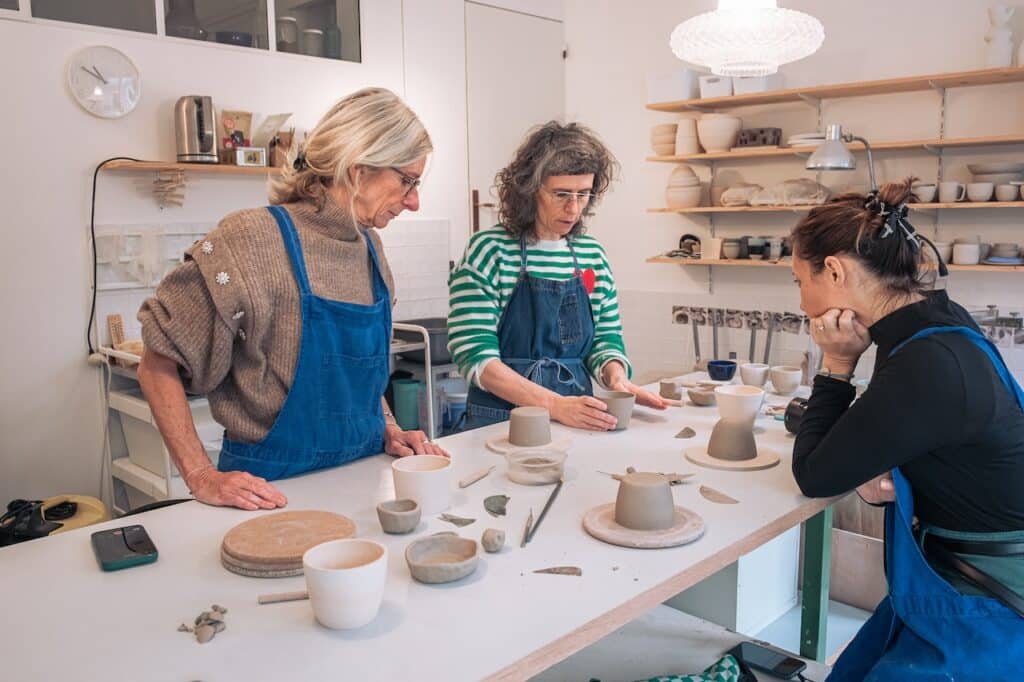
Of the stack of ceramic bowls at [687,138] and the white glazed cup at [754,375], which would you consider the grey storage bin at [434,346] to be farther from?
the white glazed cup at [754,375]

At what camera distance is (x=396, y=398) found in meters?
4.38

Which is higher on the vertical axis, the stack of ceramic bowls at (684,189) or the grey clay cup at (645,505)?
the stack of ceramic bowls at (684,189)

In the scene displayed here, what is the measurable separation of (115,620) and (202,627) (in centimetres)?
13

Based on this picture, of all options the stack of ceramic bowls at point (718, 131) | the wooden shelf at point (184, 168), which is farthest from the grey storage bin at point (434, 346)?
the stack of ceramic bowls at point (718, 131)

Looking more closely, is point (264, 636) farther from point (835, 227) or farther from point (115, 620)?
point (835, 227)

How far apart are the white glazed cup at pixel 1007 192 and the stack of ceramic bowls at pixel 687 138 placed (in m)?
1.52

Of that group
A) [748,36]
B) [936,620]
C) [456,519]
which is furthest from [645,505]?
[748,36]

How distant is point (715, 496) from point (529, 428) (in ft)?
1.52

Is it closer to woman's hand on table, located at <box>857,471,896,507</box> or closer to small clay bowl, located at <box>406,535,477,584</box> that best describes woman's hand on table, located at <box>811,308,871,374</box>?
woman's hand on table, located at <box>857,471,896,507</box>

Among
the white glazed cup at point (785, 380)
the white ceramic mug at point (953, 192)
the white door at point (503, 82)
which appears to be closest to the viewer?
the white glazed cup at point (785, 380)

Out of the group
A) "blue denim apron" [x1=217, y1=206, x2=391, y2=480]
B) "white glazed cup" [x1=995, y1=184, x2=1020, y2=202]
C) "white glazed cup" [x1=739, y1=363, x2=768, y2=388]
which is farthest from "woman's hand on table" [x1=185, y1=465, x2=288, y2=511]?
"white glazed cup" [x1=995, y1=184, x2=1020, y2=202]

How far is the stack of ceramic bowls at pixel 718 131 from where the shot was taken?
14.7 feet

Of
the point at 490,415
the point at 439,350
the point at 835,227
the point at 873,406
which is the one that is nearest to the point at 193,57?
the point at 439,350

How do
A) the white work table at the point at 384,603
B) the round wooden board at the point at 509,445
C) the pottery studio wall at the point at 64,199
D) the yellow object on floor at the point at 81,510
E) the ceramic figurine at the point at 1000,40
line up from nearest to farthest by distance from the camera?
the white work table at the point at 384,603, the round wooden board at the point at 509,445, the yellow object on floor at the point at 81,510, the pottery studio wall at the point at 64,199, the ceramic figurine at the point at 1000,40
